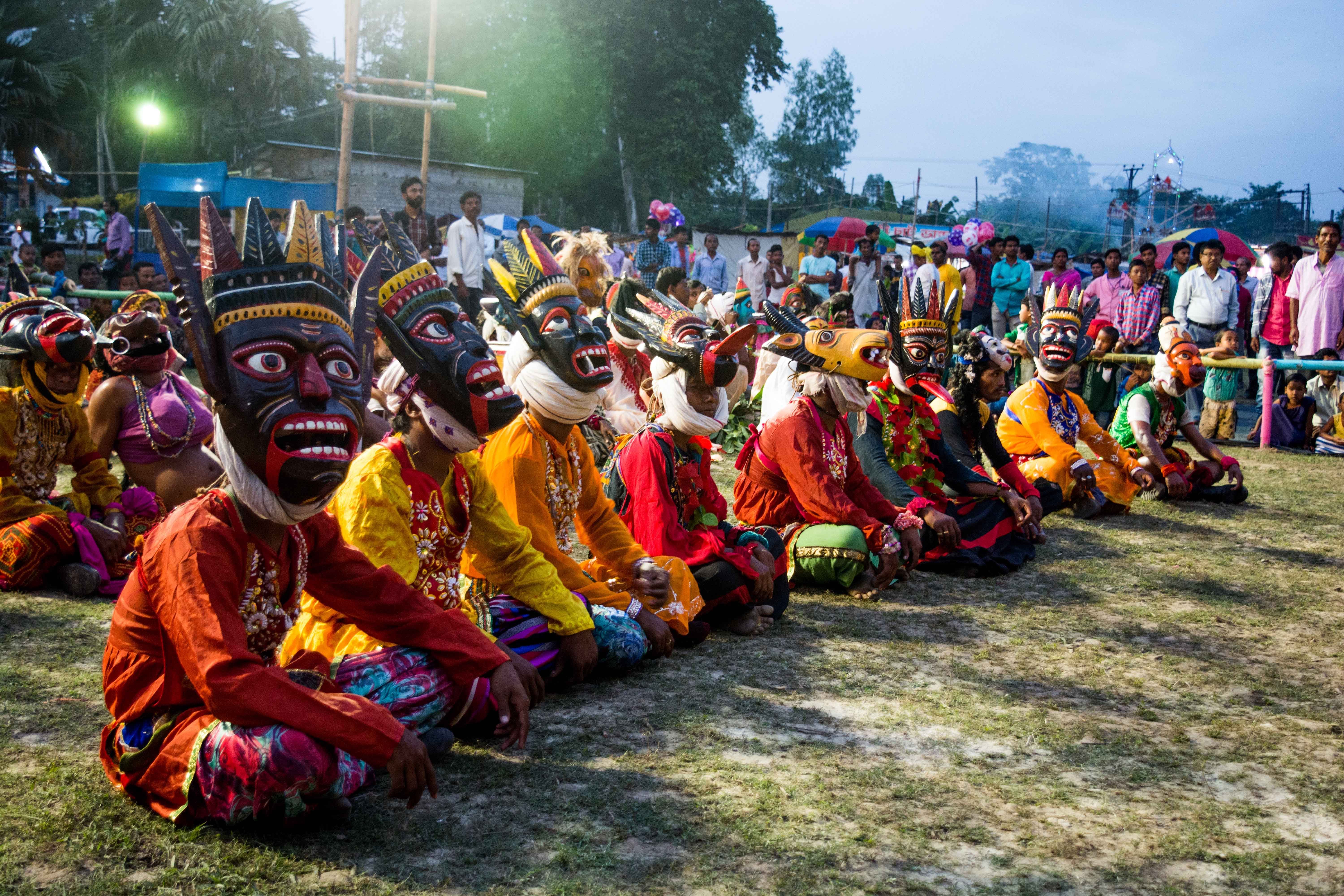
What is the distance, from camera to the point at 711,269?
16609 millimetres

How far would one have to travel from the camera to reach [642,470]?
503 centimetres

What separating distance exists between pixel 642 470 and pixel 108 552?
2908 mm

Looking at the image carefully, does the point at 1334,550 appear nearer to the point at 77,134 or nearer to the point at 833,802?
the point at 833,802

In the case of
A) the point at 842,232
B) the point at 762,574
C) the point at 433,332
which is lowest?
the point at 762,574

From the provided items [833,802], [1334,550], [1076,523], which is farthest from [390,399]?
[1334,550]

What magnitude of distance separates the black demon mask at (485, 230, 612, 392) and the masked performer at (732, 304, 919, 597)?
5.12 feet

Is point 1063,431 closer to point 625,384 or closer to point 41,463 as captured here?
point 625,384

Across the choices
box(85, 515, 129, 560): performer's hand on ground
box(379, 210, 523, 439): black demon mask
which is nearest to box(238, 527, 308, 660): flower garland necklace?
box(379, 210, 523, 439): black demon mask

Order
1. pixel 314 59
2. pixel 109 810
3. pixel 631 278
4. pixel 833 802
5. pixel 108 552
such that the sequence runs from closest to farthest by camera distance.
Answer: pixel 109 810 < pixel 833 802 < pixel 108 552 < pixel 631 278 < pixel 314 59

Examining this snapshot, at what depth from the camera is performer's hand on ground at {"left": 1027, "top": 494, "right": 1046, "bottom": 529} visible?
6.85 metres

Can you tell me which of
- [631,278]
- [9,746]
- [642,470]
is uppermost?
[631,278]

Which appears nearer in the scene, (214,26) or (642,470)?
(642,470)

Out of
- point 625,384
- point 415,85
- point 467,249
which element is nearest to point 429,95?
point 415,85

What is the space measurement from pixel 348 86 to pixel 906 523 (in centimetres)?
873
